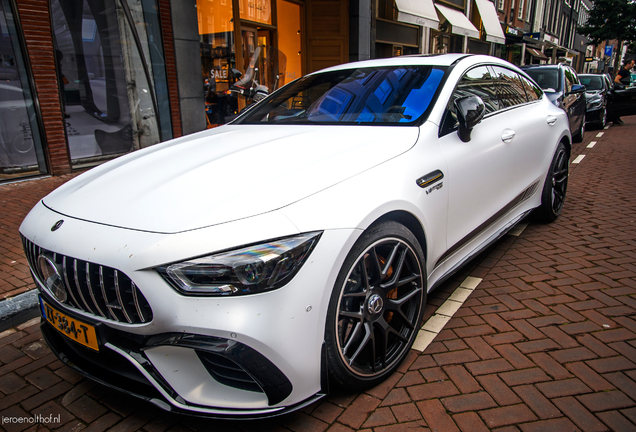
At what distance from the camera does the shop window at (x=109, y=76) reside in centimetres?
670

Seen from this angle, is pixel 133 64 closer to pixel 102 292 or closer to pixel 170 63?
pixel 170 63

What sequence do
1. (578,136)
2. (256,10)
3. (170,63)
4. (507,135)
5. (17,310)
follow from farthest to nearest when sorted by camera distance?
(256,10) → (578,136) → (170,63) → (507,135) → (17,310)

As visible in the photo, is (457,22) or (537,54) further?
(537,54)

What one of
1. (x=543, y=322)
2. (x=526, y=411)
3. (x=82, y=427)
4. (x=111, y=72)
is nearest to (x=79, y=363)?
(x=82, y=427)

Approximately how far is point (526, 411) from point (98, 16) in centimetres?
803

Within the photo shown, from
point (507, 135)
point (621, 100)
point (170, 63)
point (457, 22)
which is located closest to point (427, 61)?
point (507, 135)

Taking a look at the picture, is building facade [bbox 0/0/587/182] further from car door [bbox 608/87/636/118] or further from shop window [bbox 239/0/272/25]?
car door [bbox 608/87/636/118]

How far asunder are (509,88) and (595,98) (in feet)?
35.1

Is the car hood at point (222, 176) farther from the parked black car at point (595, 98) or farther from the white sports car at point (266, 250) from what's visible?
the parked black car at point (595, 98)

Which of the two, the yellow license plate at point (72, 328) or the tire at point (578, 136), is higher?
the yellow license plate at point (72, 328)

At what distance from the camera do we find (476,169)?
8.79 ft

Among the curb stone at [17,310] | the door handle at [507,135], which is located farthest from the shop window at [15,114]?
the door handle at [507,135]

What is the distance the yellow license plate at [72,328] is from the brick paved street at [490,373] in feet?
1.47


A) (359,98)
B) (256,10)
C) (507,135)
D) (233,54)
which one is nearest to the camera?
(359,98)
